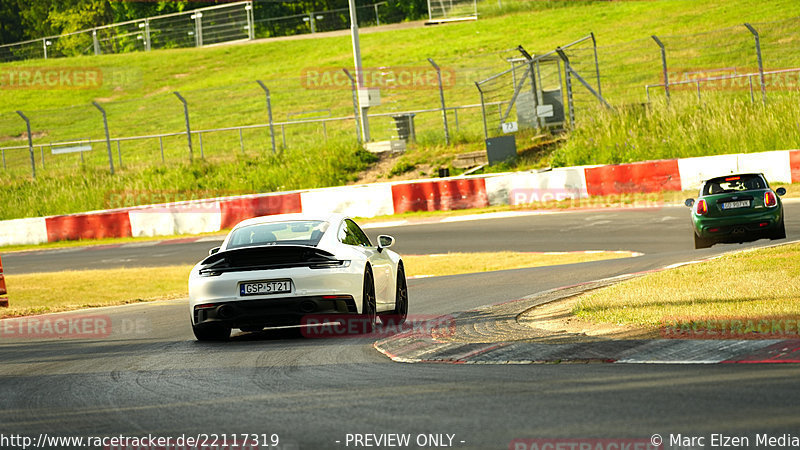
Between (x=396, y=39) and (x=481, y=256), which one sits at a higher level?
(x=396, y=39)

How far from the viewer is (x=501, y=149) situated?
2908 cm

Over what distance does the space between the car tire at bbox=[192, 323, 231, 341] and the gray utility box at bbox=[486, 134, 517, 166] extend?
18724 mm

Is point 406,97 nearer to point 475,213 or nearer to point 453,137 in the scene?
point 453,137

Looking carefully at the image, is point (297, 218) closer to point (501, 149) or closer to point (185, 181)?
point (501, 149)

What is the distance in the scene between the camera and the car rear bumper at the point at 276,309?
1012cm

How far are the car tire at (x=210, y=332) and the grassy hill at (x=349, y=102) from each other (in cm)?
1785

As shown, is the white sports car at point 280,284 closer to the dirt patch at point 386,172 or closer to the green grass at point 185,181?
the dirt patch at point 386,172

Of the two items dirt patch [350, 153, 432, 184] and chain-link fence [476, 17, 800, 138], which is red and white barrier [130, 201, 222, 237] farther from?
chain-link fence [476, 17, 800, 138]

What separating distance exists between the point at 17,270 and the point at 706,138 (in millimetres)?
16564

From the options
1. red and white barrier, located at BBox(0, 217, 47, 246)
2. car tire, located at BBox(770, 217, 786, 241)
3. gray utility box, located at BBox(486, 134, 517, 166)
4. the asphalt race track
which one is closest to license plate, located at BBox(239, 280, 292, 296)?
the asphalt race track

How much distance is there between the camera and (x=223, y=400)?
689 centimetres

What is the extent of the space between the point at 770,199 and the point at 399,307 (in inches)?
297

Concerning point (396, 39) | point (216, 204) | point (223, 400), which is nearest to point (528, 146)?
point (216, 204)

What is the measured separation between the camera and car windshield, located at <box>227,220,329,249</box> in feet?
35.4
